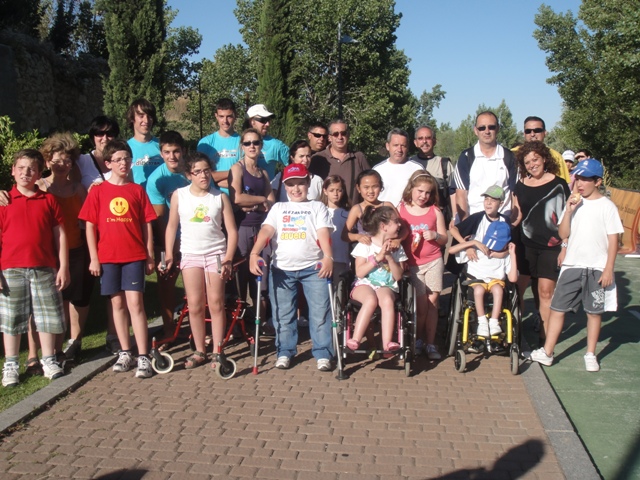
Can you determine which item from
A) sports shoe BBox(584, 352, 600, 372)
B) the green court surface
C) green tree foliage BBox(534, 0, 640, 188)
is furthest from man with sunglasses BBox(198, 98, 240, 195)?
green tree foliage BBox(534, 0, 640, 188)

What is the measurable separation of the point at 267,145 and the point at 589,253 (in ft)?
11.7

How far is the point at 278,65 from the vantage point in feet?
102

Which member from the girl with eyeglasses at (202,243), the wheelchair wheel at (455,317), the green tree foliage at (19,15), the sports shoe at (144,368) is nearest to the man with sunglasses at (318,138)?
the girl with eyeglasses at (202,243)

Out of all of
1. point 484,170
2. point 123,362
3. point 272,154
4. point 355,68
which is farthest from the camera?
point 355,68

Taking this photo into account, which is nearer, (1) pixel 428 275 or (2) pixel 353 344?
(2) pixel 353 344

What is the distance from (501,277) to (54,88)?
21853 millimetres

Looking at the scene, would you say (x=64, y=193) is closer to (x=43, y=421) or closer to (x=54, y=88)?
(x=43, y=421)

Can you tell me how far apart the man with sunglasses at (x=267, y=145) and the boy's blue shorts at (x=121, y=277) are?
2064 mm

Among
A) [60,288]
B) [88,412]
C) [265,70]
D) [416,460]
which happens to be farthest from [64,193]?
[265,70]

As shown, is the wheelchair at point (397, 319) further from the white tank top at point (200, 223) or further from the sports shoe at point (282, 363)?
the white tank top at point (200, 223)

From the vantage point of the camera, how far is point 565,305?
609 centimetres

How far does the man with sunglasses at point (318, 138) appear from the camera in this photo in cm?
763

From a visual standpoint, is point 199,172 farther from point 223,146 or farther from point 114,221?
point 223,146

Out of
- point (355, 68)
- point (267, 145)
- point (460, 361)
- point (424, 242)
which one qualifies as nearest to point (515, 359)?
point (460, 361)
